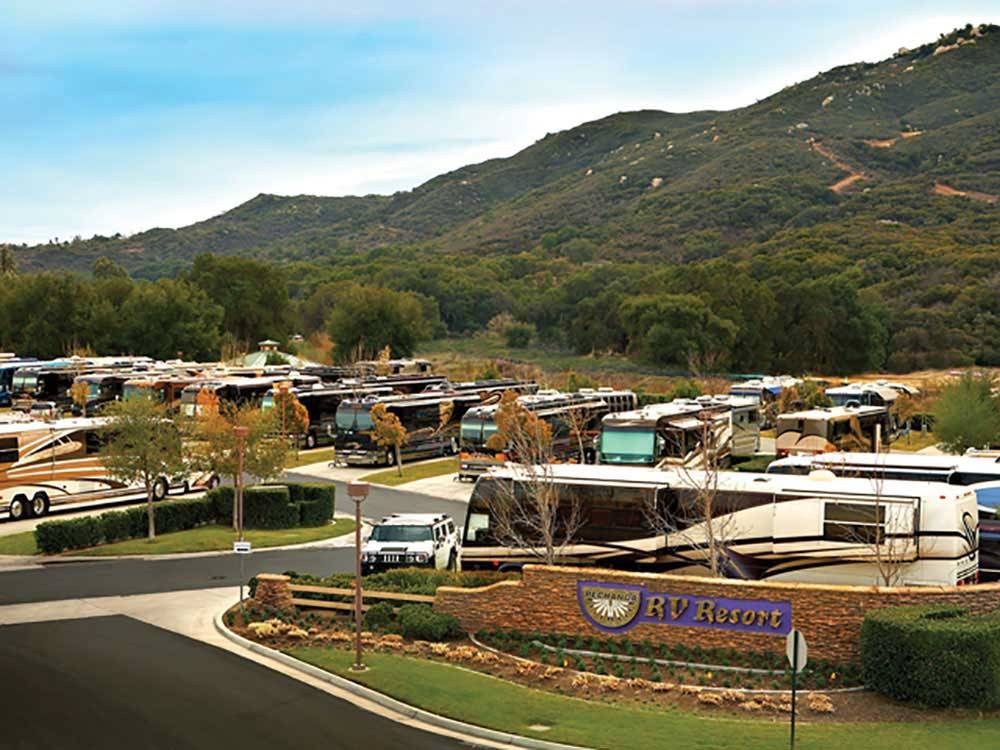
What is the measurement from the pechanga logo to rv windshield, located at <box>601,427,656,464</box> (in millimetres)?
20978

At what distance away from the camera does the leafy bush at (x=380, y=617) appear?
22297mm

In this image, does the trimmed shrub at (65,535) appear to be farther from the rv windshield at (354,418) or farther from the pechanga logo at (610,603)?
the rv windshield at (354,418)

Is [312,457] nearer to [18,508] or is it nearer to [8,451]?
[18,508]

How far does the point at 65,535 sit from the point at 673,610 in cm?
1934

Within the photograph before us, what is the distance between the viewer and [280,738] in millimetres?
15773

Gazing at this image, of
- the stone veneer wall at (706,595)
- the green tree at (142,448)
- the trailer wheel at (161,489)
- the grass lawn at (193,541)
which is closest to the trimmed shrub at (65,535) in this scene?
the grass lawn at (193,541)

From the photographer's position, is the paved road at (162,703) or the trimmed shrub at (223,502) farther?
the trimmed shrub at (223,502)

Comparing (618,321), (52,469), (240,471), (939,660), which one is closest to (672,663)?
(939,660)

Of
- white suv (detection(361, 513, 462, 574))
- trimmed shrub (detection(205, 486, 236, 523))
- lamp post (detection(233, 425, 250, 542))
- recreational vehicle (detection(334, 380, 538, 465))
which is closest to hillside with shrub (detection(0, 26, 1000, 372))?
recreational vehicle (detection(334, 380, 538, 465))

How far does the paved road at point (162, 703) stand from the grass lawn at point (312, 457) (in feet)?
100

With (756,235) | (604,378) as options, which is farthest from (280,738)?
(756,235)

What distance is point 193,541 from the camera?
33.8 metres

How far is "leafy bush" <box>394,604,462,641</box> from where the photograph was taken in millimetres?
21359

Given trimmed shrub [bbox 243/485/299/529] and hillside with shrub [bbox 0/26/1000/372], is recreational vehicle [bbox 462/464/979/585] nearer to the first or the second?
trimmed shrub [bbox 243/485/299/529]
